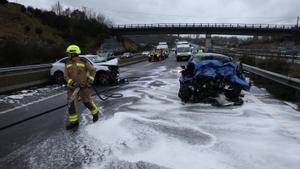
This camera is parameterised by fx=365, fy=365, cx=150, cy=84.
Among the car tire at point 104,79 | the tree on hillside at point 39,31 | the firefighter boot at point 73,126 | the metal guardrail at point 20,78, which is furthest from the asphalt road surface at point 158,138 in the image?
the tree on hillside at point 39,31

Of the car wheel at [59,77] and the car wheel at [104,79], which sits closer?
the car wheel at [104,79]

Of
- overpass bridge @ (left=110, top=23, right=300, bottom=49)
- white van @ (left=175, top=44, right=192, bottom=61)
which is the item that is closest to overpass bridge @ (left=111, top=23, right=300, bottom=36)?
overpass bridge @ (left=110, top=23, right=300, bottom=49)

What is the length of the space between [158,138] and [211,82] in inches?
194

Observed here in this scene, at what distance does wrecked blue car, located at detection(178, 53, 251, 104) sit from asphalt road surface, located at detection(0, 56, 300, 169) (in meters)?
0.70

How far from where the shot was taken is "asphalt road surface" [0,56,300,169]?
5.46 m

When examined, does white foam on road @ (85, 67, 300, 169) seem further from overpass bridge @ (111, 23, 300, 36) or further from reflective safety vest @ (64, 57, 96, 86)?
overpass bridge @ (111, 23, 300, 36)

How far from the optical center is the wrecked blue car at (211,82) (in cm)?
1116

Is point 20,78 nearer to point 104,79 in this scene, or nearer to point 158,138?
point 104,79

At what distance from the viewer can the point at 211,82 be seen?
1123 centimetres

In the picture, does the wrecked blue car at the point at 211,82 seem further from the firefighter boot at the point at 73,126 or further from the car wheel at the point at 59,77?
the car wheel at the point at 59,77

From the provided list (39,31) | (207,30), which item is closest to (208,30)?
(207,30)

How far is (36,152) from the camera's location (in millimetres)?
6051

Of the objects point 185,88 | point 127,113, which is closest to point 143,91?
point 185,88

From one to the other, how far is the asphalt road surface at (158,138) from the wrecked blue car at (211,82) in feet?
2.30
